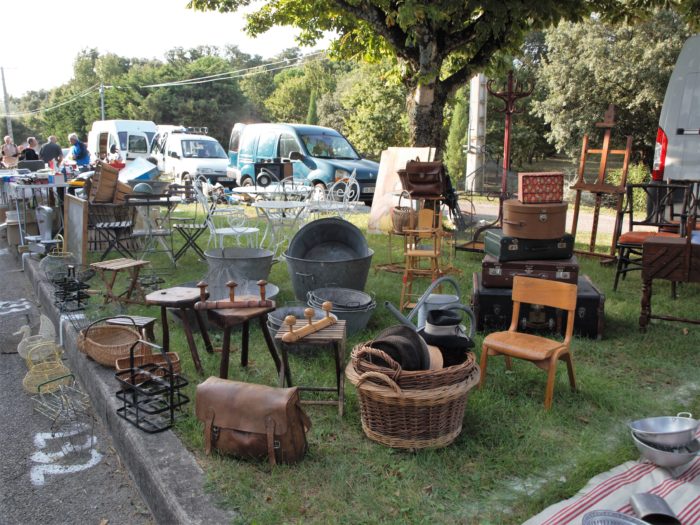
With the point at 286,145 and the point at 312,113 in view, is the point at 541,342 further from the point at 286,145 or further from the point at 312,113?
the point at 312,113

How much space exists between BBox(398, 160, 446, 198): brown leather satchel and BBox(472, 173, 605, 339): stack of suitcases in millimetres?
2211

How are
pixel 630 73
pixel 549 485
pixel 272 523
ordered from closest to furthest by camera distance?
pixel 272 523 → pixel 549 485 → pixel 630 73

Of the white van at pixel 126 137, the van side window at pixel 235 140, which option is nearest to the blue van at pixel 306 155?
the van side window at pixel 235 140

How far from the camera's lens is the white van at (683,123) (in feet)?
25.3

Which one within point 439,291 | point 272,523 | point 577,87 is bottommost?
point 272,523

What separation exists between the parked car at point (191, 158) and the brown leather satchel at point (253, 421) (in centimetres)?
1510

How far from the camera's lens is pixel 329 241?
6.39 m

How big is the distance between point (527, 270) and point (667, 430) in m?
2.19

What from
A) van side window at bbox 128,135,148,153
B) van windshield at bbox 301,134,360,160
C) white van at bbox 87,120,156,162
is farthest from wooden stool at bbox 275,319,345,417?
van side window at bbox 128,135,148,153

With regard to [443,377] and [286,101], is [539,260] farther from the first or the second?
[286,101]

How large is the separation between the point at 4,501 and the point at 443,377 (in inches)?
103


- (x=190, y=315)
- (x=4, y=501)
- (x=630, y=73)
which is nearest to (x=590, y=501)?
(x=4, y=501)

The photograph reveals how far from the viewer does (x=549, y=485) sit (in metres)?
3.11

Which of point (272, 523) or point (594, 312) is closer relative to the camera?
point (272, 523)
